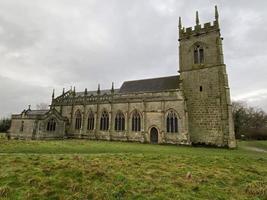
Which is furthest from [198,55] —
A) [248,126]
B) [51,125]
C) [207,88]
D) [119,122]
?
[248,126]

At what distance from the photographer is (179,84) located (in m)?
29.6

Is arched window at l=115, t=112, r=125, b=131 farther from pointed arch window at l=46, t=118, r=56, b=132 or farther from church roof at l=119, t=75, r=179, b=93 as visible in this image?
pointed arch window at l=46, t=118, r=56, b=132

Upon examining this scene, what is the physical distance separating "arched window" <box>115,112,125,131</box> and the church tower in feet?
38.1

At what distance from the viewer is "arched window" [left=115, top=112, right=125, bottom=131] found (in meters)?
31.8

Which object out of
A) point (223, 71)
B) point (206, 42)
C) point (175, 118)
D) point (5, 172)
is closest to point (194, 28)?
point (206, 42)

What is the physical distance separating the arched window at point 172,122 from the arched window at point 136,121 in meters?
4.95

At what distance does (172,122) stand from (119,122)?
983 centimetres

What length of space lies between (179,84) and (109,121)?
14280 mm

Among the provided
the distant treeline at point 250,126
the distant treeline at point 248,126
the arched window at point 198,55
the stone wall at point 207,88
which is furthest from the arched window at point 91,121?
the distant treeline at point 250,126

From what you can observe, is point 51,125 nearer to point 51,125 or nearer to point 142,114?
point 51,125

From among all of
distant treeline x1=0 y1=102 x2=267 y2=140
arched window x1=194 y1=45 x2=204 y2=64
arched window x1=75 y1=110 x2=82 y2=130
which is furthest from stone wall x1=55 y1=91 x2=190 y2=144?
distant treeline x1=0 y1=102 x2=267 y2=140

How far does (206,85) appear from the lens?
90.9 feet

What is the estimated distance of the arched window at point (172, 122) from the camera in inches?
1081

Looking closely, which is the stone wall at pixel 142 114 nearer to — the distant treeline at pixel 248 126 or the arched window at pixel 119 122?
the arched window at pixel 119 122
